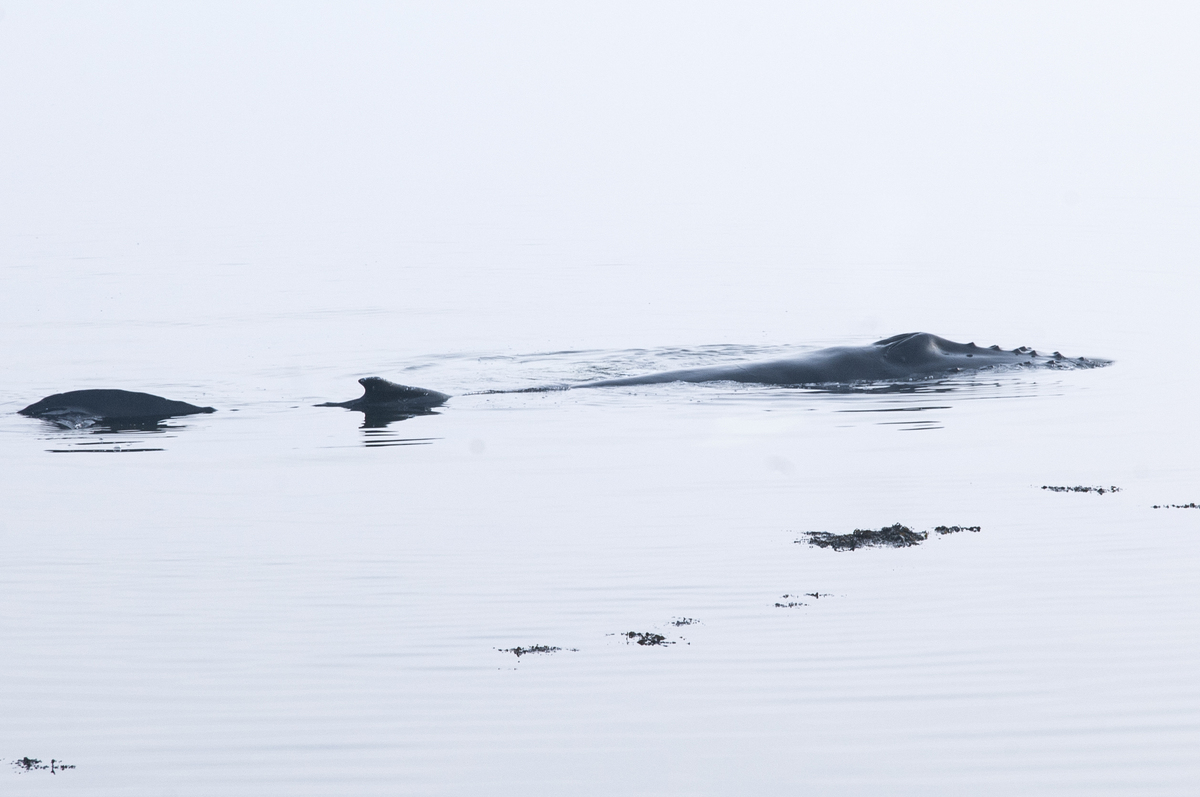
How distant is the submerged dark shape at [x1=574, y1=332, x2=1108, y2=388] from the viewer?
2373cm

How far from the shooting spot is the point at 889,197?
75562mm

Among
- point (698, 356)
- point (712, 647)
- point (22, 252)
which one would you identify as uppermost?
point (22, 252)

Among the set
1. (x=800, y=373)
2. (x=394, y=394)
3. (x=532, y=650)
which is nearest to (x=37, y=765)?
(x=532, y=650)

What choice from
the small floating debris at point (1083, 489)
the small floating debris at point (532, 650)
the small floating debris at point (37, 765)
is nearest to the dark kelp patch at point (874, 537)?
the small floating debris at point (1083, 489)

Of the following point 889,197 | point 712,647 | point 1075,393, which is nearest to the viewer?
point 712,647

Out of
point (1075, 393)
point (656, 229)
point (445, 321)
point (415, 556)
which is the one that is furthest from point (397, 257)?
point (415, 556)

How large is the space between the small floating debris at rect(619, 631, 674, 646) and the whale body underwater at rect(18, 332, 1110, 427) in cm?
1070

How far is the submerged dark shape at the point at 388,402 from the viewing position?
Answer: 21.6 metres

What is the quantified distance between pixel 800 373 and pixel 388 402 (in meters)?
5.73

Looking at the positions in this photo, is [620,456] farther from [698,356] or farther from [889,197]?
[889,197]

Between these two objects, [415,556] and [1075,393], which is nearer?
[415,556]

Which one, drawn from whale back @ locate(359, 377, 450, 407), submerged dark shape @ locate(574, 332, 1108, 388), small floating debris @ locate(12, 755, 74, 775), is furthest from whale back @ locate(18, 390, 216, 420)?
small floating debris @ locate(12, 755, 74, 775)

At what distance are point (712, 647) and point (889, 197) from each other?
66.5 m

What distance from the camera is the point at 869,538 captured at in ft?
46.4
